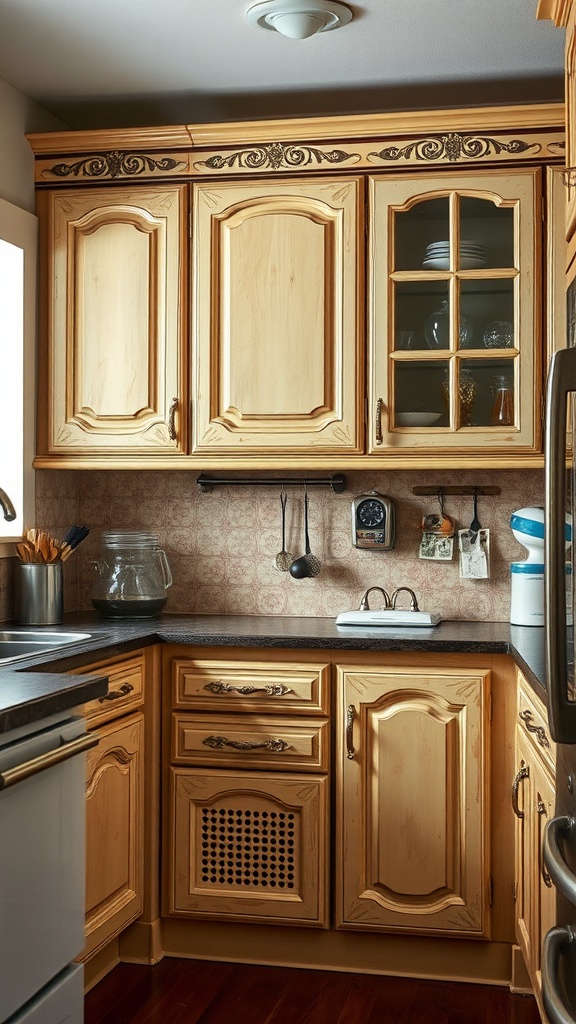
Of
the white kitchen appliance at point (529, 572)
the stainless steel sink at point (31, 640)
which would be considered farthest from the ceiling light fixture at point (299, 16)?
the stainless steel sink at point (31, 640)

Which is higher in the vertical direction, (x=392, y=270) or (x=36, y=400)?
(x=392, y=270)

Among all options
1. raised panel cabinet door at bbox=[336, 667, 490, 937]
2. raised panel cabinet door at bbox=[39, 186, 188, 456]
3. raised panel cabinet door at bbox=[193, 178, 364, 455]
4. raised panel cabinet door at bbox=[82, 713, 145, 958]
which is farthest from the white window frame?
raised panel cabinet door at bbox=[336, 667, 490, 937]

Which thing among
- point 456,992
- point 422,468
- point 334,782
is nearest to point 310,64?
point 422,468

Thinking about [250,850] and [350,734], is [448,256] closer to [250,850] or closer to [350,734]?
[350,734]

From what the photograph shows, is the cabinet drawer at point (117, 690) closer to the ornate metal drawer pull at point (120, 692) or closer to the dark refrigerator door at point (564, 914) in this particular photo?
the ornate metal drawer pull at point (120, 692)

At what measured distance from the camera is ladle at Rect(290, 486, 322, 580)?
11.4 feet

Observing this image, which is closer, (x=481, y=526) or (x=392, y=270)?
(x=392, y=270)

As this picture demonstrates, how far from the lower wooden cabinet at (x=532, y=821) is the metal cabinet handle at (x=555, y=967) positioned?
609mm

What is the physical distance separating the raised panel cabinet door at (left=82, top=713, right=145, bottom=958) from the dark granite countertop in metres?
0.23

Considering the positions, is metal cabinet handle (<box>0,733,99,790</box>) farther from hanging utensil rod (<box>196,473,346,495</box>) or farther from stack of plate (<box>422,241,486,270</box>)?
stack of plate (<box>422,241,486,270</box>)

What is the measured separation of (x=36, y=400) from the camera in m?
3.42

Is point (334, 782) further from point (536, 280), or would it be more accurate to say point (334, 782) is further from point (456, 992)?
point (536, 280)

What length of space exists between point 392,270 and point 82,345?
0.97 meters

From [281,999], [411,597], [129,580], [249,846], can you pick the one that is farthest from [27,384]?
[281,999]
